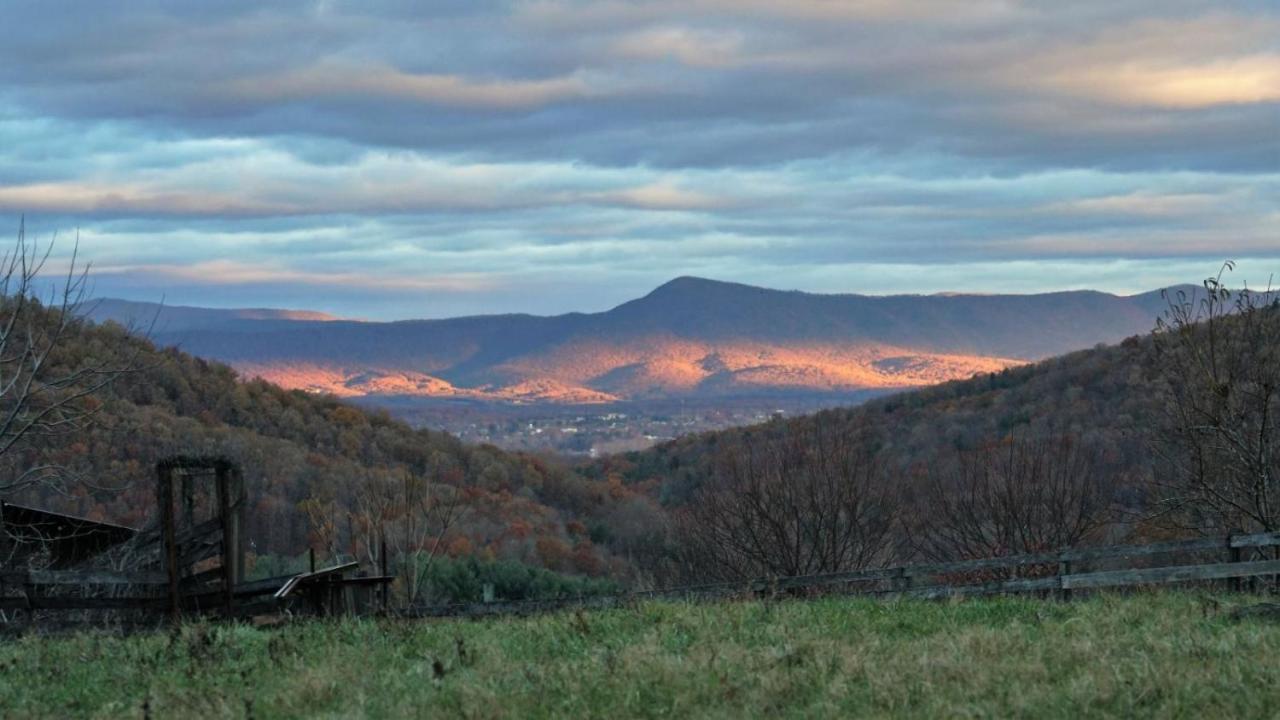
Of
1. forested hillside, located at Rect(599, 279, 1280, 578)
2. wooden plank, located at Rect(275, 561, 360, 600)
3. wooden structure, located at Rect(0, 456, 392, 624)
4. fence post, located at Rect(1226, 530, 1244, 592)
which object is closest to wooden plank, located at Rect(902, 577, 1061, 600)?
fence post, located at Rect(1226, 530, 1244, 592)

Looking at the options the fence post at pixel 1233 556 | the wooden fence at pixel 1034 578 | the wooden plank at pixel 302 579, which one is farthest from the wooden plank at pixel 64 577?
the fence post at pixel 1233 556

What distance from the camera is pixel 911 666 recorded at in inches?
452

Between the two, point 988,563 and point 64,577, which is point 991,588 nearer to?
point 988,563

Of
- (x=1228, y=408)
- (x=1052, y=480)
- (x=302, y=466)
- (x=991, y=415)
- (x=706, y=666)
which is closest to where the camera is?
(x=706, y=666)

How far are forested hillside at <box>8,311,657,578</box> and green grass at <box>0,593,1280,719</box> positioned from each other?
18232 millimetres

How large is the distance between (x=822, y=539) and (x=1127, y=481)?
1401 centimetres

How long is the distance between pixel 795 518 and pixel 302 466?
4575 centimetres

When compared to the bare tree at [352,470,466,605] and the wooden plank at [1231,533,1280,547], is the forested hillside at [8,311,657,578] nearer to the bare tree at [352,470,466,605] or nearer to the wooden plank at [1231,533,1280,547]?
the bare tree at [352,470,466,605]

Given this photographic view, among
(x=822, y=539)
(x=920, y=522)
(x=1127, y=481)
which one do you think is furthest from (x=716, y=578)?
(x=1127, y=481)

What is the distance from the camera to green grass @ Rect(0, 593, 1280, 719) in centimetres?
1048

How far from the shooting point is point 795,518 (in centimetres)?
3712

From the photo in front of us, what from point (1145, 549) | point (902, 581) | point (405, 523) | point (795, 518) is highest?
point (1145, 549)

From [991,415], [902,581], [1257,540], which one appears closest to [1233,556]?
[1257,540]

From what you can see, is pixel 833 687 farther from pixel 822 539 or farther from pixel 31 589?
pixel 822 539
